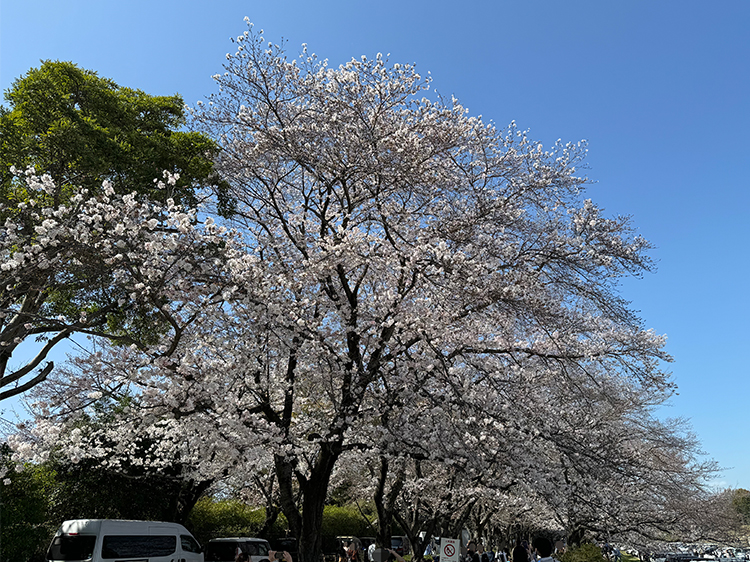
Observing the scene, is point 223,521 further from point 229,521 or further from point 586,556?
point 586,556

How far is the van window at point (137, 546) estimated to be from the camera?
12136 mm

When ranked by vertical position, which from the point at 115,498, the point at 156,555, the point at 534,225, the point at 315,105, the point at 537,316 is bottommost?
the point at 156,555

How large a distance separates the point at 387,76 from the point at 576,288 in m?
5.80

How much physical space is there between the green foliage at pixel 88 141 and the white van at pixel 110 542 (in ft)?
22.3

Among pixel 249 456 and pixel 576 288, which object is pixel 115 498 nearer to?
pixel 249 456

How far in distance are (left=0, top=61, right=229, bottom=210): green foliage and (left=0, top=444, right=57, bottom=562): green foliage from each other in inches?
261

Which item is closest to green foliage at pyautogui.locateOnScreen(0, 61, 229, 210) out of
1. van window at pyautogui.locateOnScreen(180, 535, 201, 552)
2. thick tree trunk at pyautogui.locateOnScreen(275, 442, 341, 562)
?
thick tree trunk at pyautogui.locateOnScreen(275, 442, 341, 562)

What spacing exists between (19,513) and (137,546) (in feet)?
10.3

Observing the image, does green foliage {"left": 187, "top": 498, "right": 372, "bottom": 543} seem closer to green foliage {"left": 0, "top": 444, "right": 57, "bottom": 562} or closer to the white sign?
green foliage {"left": 0, "top": 444, "right": 57, "bottom": 562}

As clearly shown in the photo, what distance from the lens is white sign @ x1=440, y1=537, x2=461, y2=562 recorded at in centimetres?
973

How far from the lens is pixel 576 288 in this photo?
1162cm

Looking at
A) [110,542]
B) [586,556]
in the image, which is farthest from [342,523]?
[110,542]

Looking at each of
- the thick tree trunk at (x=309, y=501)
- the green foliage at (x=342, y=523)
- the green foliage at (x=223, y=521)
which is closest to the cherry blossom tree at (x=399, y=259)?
the thick tree trunk at (x=309, y=501)

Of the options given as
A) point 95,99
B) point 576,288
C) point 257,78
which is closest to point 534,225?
point 576,288
